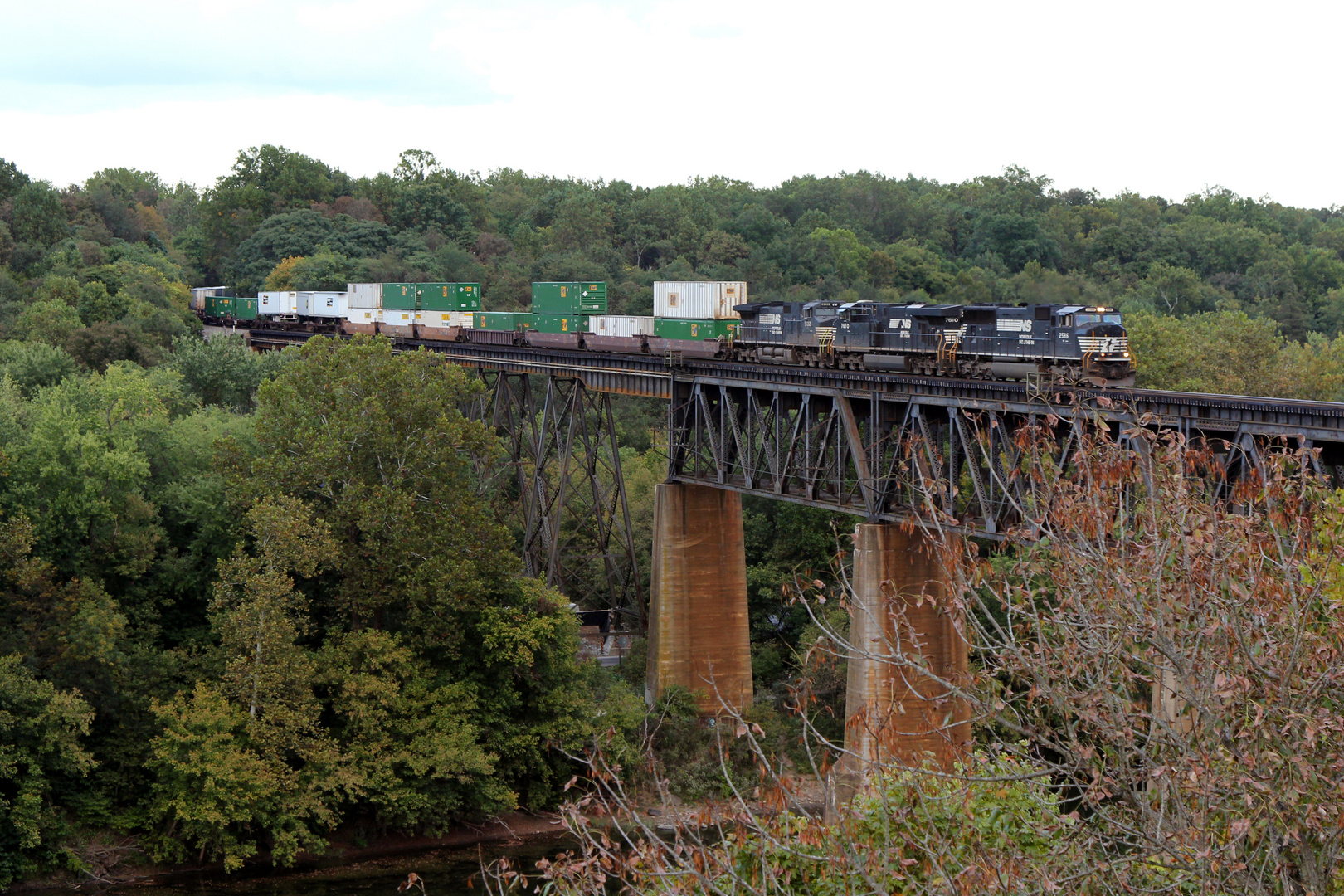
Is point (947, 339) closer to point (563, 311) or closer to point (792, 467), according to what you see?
point (792, 467)

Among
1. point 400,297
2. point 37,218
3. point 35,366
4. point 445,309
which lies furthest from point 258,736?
point 37,218

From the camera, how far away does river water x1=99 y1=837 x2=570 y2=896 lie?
34031 millimetres

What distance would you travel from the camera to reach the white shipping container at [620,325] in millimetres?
53719

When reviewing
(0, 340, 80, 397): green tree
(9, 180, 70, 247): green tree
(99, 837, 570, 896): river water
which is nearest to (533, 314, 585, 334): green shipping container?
(0, 340, 80, 397): green tree

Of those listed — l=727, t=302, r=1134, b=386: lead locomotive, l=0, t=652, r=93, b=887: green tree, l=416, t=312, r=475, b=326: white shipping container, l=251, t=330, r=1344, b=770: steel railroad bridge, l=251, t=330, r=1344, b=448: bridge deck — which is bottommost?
l=0, t=652, r=93, b=887: green tree

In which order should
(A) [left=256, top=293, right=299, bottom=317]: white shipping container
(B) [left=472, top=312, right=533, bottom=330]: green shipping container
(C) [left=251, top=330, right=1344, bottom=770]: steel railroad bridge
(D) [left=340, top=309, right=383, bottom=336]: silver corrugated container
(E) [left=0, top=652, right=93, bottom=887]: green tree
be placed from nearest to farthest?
(C) [left=251, top=330, right=1344, bottom=770]: steel railroad bridge, (E) [left=0, top=652, right=93, bottom=887]: green tree, (B) [left=472, top=312, right=533, bottom=330]: green shipping container, (D) [left=340, top=309, right=383, bottom=336]: silver corrugated container, (A) [left=256, top=293, right=299, bottom=317]: white shipping container

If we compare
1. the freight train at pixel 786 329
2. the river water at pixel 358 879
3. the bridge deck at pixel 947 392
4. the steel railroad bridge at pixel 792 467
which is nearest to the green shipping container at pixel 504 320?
the freight train at pixel 786 329

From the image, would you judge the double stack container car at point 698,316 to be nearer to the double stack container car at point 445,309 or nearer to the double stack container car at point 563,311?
the double stack container car at point 563,311

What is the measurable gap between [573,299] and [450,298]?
13.1 meters

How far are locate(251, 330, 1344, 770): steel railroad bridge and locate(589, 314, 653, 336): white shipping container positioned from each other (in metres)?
3.79

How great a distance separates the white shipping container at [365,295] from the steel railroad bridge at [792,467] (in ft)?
68.5

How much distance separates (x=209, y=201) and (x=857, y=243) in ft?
214

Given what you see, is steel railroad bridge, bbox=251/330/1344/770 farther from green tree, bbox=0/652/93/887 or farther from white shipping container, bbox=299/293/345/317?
white shipping container, bbox=299/293/345/317

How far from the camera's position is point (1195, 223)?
133 metres
